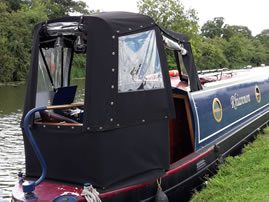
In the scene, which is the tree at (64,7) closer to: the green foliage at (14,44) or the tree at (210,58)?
the green foliage at (14,44)

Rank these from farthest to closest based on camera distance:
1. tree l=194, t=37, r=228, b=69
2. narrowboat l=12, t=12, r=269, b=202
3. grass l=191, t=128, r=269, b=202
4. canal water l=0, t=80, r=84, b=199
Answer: tree l=194, t=37, r=228, b=69 < canal water l=0, t=80, r=84, b=199 < grass l=191, t=128, r=269, b=202 < narrowboat l=12, t=12, r=269, b=202

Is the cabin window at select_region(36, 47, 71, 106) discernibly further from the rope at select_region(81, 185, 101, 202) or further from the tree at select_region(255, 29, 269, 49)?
the tree at select_region(255, 29, 269, 49)

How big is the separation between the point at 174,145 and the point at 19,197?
317cm

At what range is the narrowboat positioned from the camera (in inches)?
192

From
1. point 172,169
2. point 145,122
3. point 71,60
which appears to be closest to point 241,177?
point 172,169

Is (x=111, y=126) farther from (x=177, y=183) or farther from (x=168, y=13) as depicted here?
(x=168, y=13)

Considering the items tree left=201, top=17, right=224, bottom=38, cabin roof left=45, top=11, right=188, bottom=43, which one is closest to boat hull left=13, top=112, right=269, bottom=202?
cabin roof left=45, top=11, right=188, bottom=43

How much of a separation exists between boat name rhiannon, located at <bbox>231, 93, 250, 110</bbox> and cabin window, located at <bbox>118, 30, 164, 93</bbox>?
356 centimetres

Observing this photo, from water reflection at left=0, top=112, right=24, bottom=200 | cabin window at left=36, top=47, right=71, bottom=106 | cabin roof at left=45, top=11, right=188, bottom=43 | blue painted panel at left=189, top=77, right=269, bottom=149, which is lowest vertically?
water reflection at left=0, top=112, right=24, bottom=200

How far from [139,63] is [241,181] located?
2373 mm

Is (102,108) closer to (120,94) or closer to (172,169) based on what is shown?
(120,94)

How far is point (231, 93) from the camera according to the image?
868 cm

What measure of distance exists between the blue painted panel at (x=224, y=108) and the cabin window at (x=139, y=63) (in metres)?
1.47

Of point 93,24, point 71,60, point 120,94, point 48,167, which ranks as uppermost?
point 93,24
